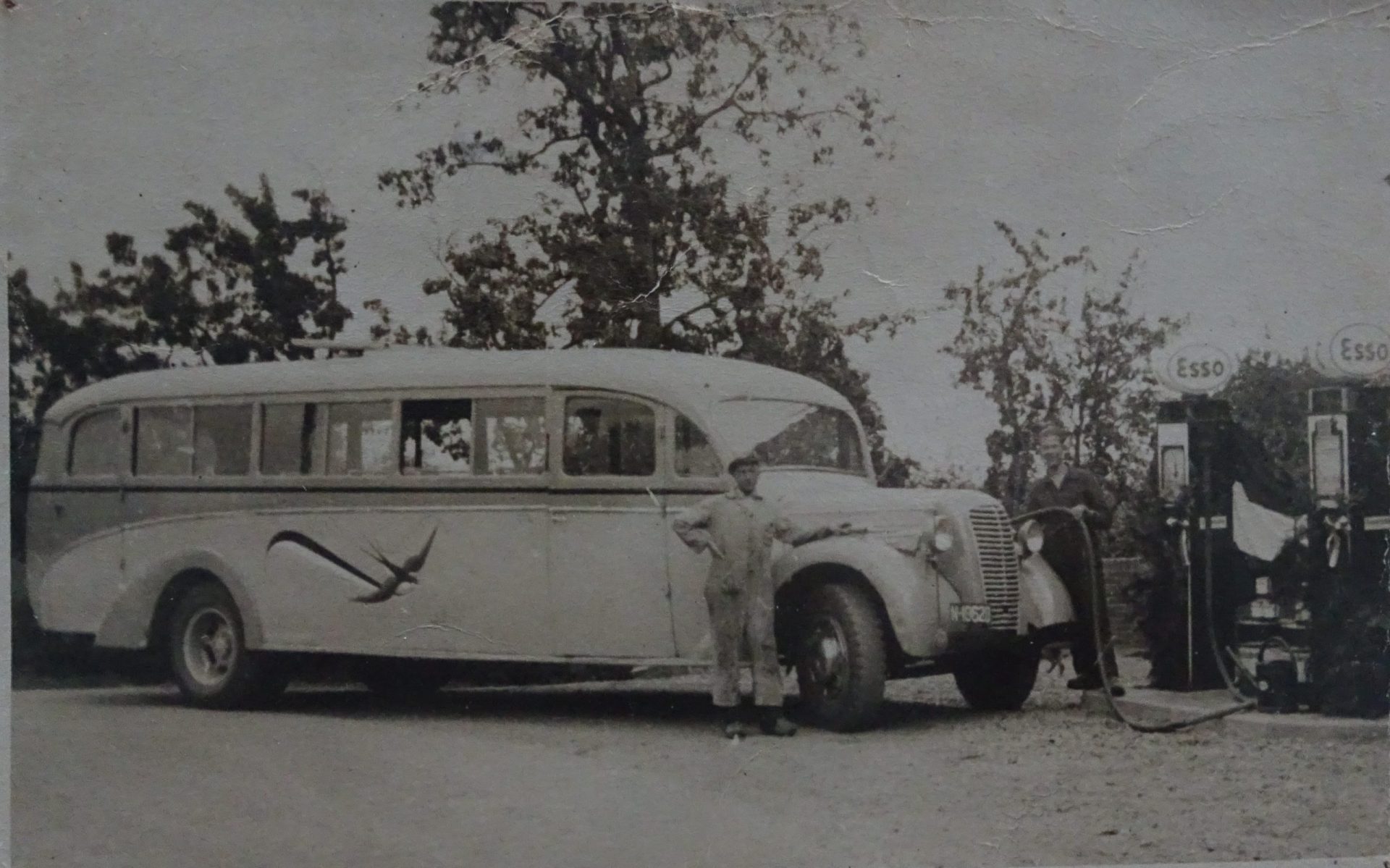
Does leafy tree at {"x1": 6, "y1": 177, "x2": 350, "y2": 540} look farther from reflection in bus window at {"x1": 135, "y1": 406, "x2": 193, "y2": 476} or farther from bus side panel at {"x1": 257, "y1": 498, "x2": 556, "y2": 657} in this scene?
bus side panel at {"x1": 257, "y1": 498, "x2": 556, "y2": 657}

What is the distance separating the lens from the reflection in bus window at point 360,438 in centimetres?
606

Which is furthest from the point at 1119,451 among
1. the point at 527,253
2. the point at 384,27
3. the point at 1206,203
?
the point at 384,27

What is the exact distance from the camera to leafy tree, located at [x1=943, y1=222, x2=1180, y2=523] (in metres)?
6.20

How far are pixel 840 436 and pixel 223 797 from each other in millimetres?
3019

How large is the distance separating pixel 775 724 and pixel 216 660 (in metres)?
2.54

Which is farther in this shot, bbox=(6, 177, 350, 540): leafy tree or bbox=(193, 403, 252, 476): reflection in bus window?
bbox=(193, 403, 252, 476): reflection in bus window

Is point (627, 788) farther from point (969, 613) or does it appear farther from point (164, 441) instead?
point (164, 441)

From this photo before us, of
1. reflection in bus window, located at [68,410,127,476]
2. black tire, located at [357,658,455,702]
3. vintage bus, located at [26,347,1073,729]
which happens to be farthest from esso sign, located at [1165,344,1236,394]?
reflection in bus window, located at [68,410,127,476]

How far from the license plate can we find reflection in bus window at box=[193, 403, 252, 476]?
3161 mm

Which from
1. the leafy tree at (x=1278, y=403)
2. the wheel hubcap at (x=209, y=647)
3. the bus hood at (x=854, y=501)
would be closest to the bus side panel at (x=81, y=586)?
the wheel hubcap at (x=209, y=647)

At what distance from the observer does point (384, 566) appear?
6012mm

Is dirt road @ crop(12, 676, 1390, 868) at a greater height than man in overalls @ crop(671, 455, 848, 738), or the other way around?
man in overalls @ crop(671, 455, 848, 738)

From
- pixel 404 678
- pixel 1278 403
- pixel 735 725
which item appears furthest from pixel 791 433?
pixel 1278 403

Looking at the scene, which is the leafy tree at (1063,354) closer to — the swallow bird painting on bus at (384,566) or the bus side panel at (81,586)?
the swallow bird painting on bus at (384,566)
